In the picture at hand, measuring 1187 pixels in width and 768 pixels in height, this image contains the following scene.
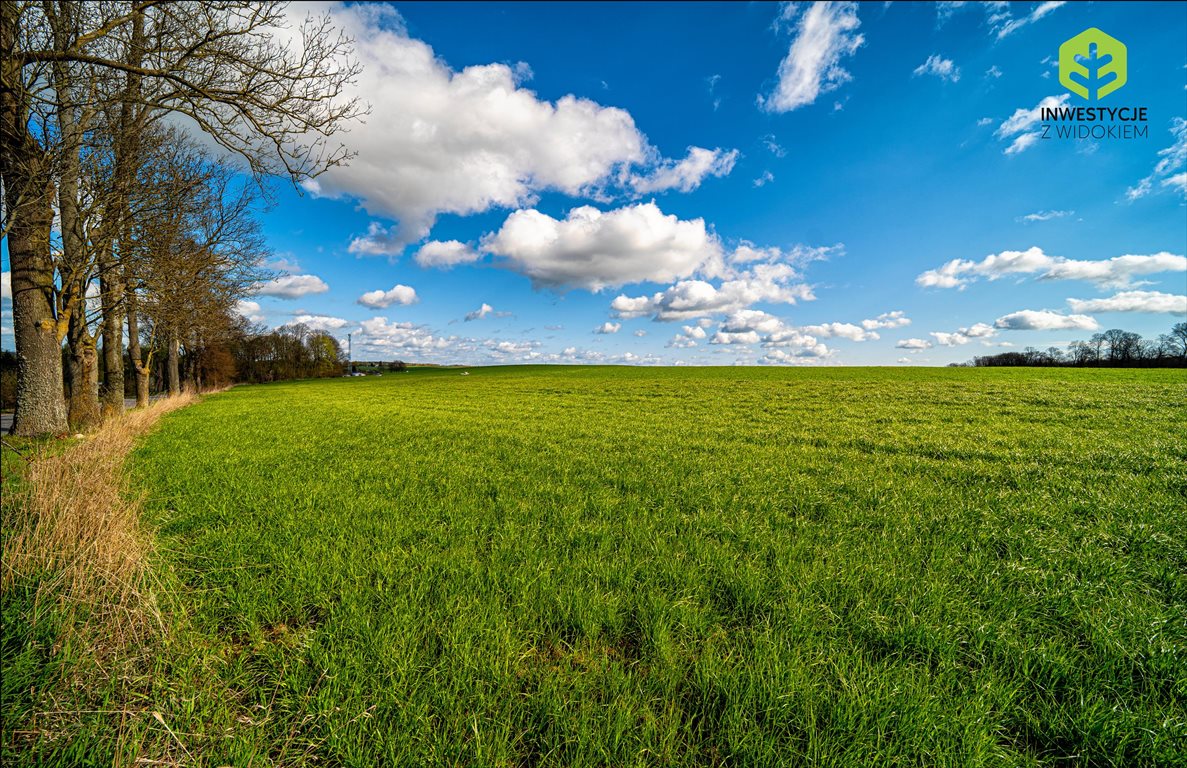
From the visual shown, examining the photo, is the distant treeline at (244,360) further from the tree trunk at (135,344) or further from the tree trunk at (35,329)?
the tree trunk at (35,329)

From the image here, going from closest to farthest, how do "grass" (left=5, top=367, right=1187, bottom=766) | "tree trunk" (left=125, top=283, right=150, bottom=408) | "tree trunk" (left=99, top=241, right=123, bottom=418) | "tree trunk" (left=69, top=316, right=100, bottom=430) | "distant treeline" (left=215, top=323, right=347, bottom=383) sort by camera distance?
"grass" (left=5, top=367, right=1187, bottom=766)
"tree trunk" (left=69, top=316, right=100, bottom=430)
"tree trunk" (left=99, top=241, right=123, bottom=418)
"tree trunk" (left=125, top=283, right=150, bottom=408)
"distant treeline" (left=215, top=323, right=347, bottom=383)

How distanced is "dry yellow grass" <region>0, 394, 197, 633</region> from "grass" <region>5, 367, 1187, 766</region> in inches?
14.7

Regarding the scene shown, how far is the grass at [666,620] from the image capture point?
246 cm

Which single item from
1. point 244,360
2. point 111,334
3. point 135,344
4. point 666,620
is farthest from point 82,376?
point 244,360

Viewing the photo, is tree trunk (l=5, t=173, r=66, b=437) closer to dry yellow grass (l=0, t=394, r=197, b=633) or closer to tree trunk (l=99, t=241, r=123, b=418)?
tree trunk (l=99, t=241, r=123, b=418)

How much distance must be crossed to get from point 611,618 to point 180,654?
9.96 ft

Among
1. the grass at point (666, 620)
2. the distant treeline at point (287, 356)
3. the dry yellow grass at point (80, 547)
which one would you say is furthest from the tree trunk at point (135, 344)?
the distant treeline at point (287, 356)

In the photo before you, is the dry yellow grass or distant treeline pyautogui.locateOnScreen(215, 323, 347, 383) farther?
distant treeline pyautogui.locateOnScreen(215, 323, 347, 383)

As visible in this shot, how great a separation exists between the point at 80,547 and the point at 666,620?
482cm

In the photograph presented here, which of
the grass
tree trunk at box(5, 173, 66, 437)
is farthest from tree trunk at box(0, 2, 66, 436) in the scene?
the grass

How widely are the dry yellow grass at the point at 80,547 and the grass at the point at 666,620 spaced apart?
1.23 feet

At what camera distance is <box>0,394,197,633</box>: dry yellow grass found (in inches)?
125

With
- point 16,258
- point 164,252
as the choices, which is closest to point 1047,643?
point 16,258

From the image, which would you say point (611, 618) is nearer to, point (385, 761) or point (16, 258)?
point (385, 761)
